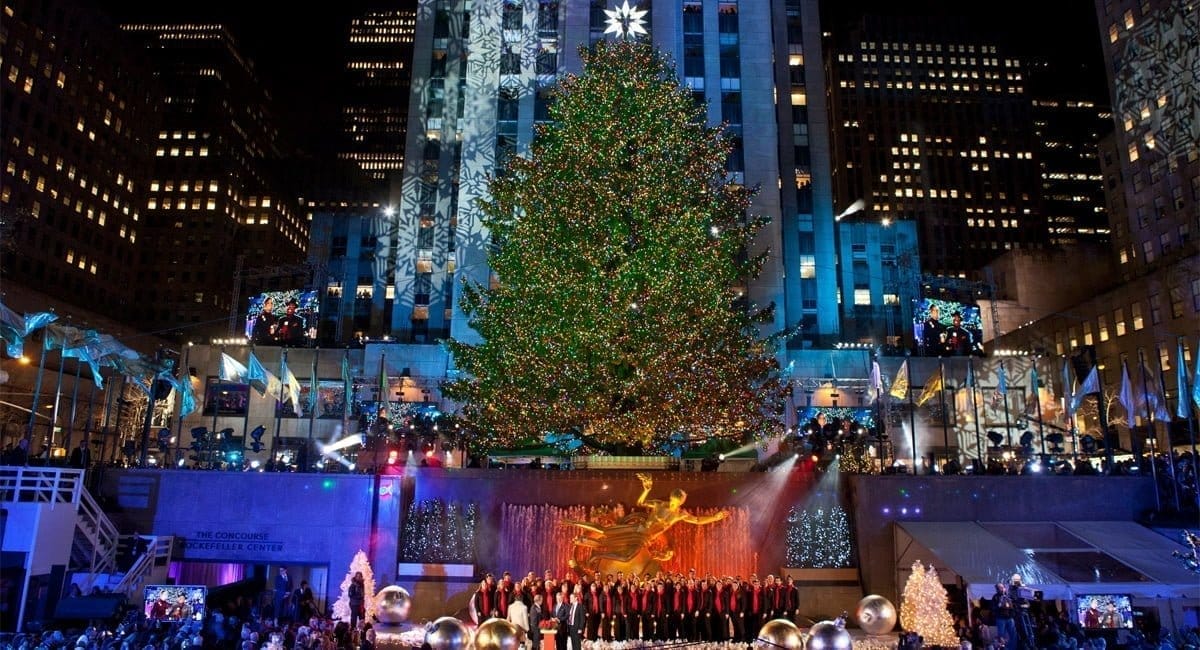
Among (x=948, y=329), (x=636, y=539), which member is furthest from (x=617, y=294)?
(x=948, y=329)

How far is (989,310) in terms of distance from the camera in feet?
248

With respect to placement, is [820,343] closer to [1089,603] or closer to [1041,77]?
[1089,603]

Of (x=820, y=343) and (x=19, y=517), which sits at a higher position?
(x=820, y=343)

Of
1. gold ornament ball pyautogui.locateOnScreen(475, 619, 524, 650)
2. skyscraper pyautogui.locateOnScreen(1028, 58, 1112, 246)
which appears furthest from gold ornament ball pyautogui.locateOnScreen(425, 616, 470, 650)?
skyscraper pyautogui.locateOnScreen(1028, 58, 1112, 246)

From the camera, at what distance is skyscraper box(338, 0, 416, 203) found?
16950 cm

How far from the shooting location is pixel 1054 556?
20.9 meters

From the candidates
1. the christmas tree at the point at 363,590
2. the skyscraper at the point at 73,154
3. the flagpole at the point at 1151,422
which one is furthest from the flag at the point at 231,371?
the skyscraper at the point at 73,154

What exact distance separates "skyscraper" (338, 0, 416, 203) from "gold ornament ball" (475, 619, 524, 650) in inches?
5975

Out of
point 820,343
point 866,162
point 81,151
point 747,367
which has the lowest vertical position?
point 747,367

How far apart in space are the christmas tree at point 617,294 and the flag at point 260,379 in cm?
680

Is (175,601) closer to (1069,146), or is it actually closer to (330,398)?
(330,398)

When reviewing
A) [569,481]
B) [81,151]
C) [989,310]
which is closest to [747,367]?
[569,481]

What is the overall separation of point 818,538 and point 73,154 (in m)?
99.8

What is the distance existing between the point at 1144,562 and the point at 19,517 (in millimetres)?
27251
